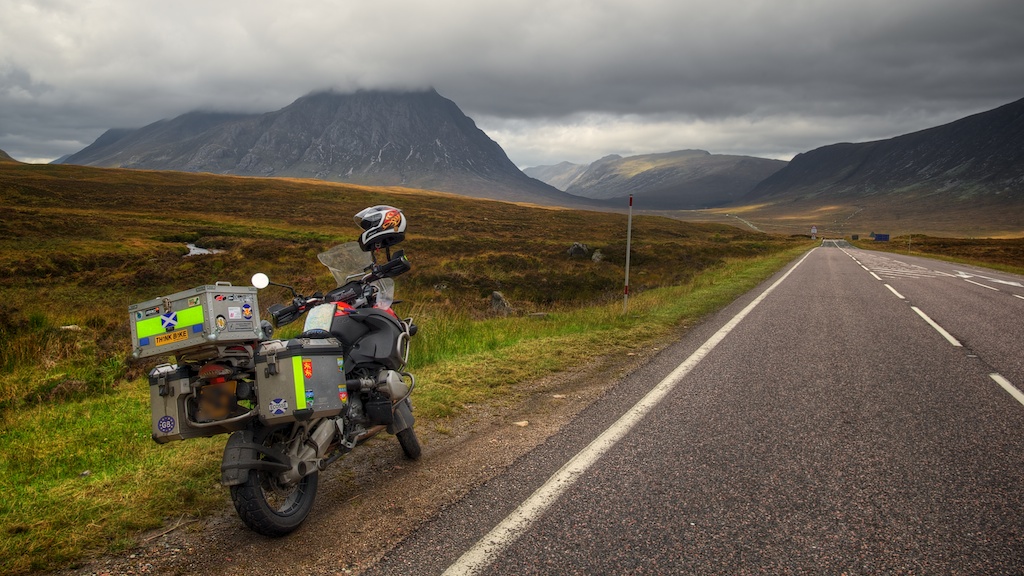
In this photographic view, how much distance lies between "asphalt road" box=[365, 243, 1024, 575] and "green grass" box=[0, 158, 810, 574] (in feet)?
5.51

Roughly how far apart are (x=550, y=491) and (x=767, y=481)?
1.48 metres

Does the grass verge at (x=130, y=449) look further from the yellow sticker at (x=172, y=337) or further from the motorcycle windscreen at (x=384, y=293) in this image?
the motorcycle windscreen at (x=384, y=293)

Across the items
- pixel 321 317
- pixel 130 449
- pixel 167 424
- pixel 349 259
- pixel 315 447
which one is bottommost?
pixel 130 449

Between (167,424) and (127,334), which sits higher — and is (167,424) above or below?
above

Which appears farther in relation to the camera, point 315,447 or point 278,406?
point 315,447

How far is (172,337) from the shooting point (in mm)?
→ 3029

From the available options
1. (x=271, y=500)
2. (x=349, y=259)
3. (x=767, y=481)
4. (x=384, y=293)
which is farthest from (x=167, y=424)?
(x=767, y=481)

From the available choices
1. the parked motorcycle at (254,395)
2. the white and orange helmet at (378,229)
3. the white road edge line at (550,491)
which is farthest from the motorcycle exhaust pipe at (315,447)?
the white and orange helmet at (378,229)

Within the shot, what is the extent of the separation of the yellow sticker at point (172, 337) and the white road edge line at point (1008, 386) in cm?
717

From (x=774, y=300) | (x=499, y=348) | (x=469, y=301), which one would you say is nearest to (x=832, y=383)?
(x=499, y=348)

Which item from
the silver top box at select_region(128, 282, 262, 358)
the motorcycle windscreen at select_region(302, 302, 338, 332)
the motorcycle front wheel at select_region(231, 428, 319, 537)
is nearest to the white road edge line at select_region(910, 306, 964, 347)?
the motorcycle windscreen at select_region(302, 302, 338, 332)

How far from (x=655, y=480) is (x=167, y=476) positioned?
3468 mm

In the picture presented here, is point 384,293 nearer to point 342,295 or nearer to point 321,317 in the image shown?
point 342,295

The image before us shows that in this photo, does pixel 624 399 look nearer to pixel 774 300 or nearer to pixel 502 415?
pixel 502 415
